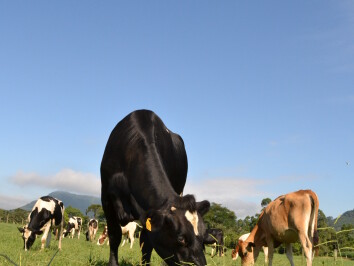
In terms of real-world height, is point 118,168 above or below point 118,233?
above

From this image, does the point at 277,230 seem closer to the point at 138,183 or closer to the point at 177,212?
the point at 138,183

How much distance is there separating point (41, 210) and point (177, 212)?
1389 centimetres

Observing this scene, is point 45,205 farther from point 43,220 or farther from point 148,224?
point 148,224

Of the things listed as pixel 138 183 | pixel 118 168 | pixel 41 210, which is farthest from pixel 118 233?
pixel 41 210

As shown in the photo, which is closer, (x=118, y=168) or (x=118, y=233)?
(x=118, y=168)

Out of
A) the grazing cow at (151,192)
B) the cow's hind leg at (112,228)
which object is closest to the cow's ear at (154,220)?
the grazing cow at (151,192)

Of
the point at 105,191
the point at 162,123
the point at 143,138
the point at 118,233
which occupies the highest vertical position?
the point at 162,123

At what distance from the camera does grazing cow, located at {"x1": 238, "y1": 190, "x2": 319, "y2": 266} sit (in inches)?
432

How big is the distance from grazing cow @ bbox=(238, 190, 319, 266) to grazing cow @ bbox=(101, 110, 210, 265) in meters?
3.53

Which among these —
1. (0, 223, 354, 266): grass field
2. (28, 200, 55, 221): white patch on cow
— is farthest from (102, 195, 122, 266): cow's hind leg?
(28, 200, 55, 221): white patch on cow

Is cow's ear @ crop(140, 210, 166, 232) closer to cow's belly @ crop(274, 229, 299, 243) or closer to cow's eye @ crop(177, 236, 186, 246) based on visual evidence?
cow's eye @ crop(177, 236, 186, 246)

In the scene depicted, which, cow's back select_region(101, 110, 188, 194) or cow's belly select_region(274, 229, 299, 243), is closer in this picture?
cow's back select_region(101, 110, 188, 194)

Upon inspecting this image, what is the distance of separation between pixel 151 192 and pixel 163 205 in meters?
0.60

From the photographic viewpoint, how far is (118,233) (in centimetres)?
812
